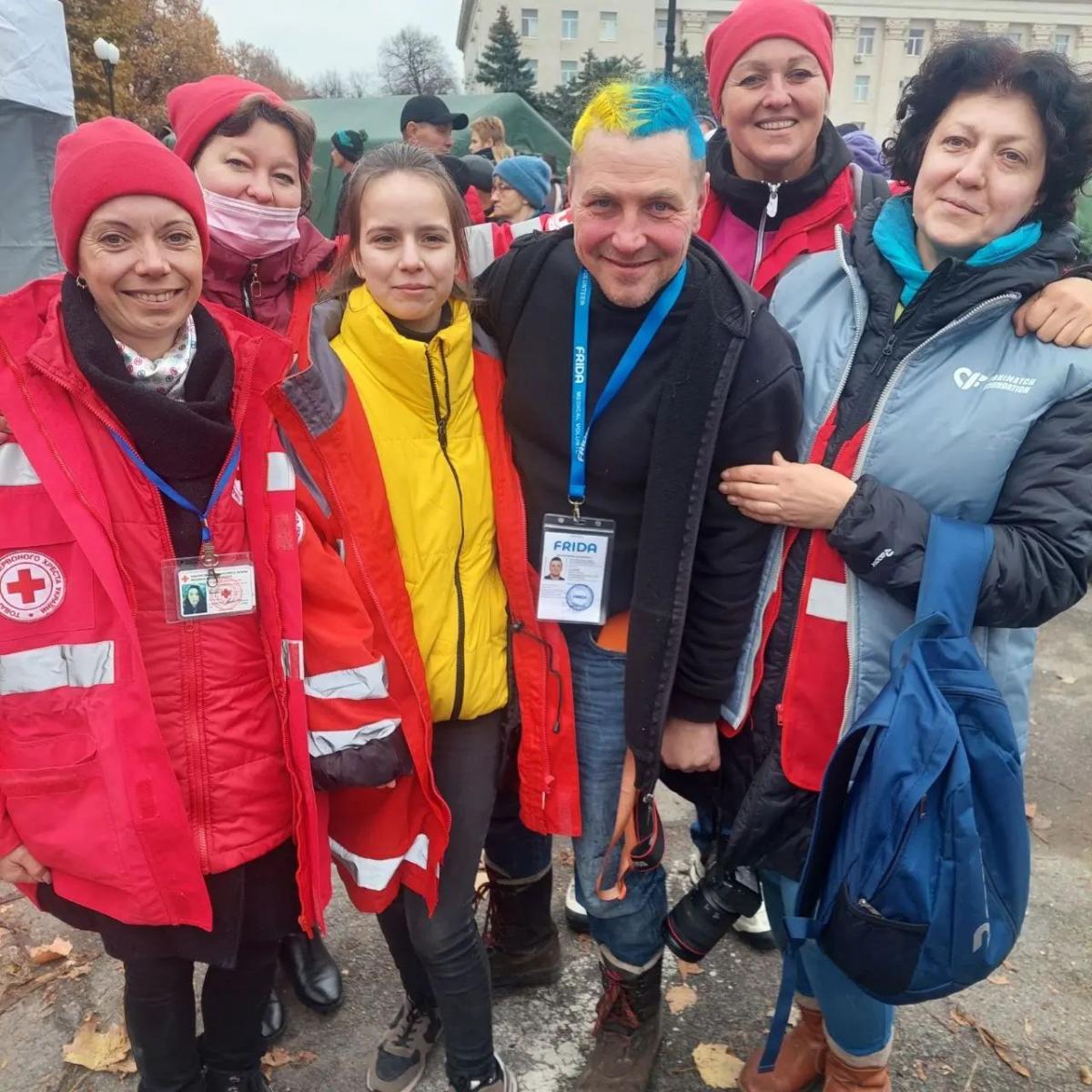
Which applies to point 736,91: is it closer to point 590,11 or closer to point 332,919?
point 332,919

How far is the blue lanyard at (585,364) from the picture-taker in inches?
72.2

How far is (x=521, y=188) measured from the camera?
217 inches

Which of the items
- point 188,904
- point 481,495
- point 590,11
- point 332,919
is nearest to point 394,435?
point 481,495

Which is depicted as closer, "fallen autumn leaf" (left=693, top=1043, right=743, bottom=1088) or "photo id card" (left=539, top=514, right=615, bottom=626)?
"photo id card" (left=539, top=514, right=615, bottom=626)

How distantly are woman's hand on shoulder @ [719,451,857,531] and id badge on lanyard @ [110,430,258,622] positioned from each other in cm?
101

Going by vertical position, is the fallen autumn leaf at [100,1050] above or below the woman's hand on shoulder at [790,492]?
below

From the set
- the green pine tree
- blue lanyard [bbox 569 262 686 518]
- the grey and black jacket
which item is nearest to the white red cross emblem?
blue lanyard [bbox 569 262 686 518]

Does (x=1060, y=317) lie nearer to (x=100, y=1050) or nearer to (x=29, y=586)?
(x=29, y=586)

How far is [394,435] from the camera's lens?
1851 mm

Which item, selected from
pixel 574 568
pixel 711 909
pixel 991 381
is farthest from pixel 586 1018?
pixel 991 381

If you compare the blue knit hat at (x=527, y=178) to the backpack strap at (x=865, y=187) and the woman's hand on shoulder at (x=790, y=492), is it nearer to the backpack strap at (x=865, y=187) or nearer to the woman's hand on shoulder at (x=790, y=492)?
the backpack strap at (x=865, y=187)

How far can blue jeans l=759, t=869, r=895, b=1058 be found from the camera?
202 centimetres

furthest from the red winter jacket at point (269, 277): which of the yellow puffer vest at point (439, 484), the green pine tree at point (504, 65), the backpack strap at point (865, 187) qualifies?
the green pine tree at point (504, 65)

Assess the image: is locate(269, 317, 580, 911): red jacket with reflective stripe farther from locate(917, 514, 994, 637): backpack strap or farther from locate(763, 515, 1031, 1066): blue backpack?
locate(917, 514, 994, 637): backpack strap
